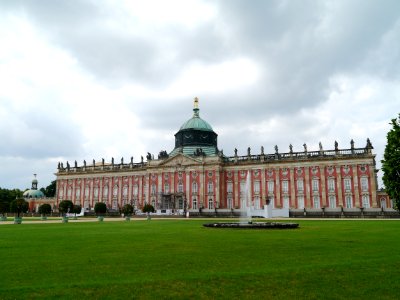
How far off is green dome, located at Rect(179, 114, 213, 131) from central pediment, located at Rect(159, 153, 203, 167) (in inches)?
385

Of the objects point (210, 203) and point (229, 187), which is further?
point (229, 187)

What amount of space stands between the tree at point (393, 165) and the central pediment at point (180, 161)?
5642cm

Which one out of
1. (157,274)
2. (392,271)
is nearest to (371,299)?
(392,271)

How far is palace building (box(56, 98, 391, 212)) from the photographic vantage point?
72.4m

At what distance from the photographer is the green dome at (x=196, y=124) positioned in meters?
90.9

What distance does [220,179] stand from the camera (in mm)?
81000

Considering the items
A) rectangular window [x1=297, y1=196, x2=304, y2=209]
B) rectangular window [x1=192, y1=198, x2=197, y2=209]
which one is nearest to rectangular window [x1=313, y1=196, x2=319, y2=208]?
rectangular window [x1=297, y1=196, x2=304, y2=209]

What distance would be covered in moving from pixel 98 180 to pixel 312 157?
5288 centimetres

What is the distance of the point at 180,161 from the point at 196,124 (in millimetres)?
12114

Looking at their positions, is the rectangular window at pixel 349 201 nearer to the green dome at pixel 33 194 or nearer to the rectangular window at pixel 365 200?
the rectangular window at pixel 365 200

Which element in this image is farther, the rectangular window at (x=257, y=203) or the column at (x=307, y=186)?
the rectangular window at (x=257, y=203)

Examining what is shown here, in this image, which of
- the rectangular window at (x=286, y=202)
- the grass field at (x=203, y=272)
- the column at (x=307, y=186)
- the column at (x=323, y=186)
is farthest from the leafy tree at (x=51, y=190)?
the grass field at (x=203, y=272)

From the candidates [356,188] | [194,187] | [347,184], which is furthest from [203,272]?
[194,187]

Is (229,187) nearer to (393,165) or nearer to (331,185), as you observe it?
(331,185)
